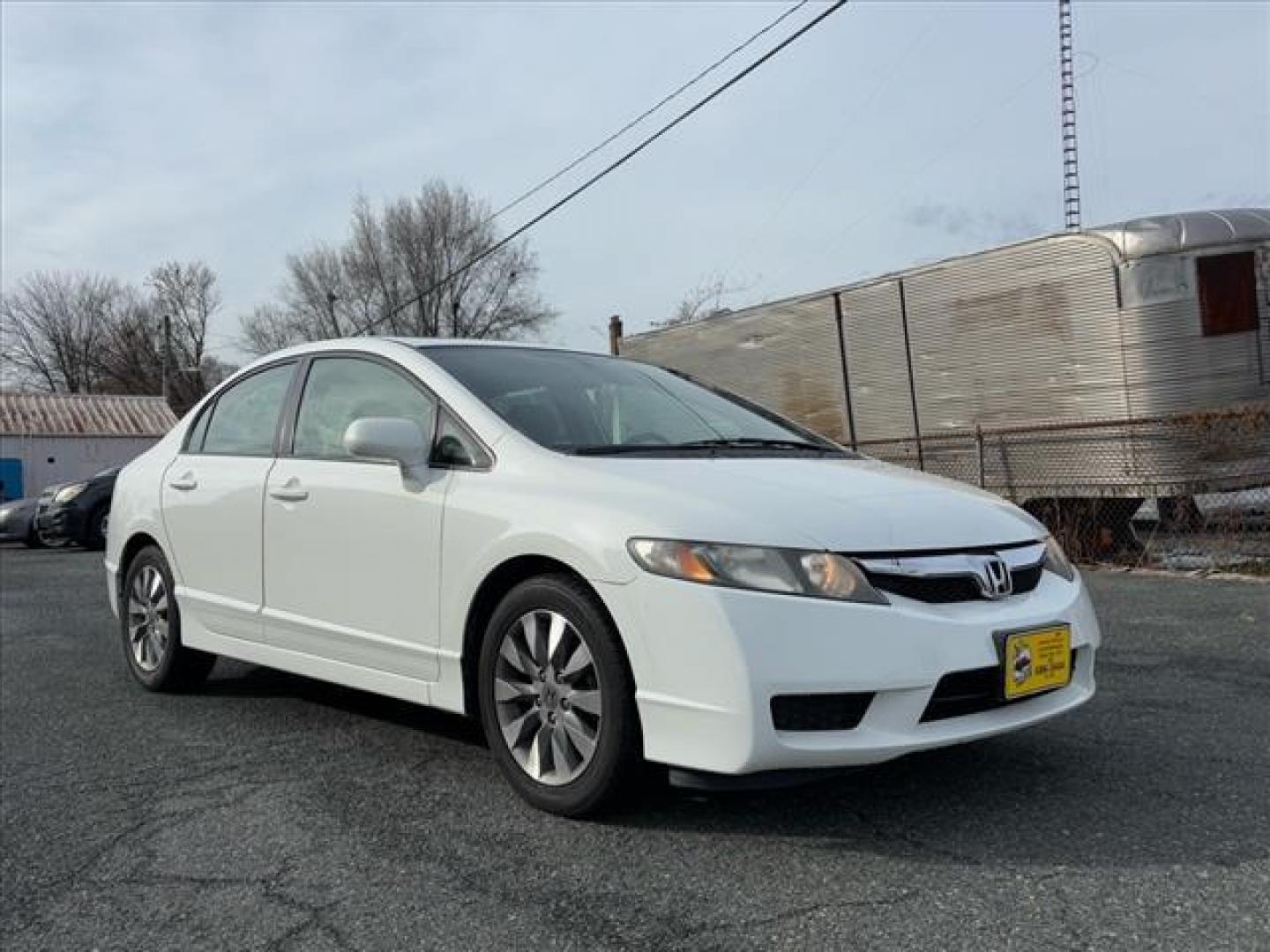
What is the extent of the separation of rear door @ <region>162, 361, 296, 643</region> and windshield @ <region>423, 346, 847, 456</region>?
0.94m

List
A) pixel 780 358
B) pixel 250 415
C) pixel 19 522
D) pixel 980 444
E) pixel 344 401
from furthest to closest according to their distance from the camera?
pixel 19 522 < pixel 780 358 < pixel 980 444 < pixel 250 415 < pixel 344 401

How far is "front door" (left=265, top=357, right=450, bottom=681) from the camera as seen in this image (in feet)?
11.2

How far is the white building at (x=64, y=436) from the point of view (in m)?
32.5

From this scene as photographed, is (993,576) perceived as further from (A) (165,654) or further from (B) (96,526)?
(B) (96,526)

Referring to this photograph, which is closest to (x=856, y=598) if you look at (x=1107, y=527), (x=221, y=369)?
(x=1107, y=527)

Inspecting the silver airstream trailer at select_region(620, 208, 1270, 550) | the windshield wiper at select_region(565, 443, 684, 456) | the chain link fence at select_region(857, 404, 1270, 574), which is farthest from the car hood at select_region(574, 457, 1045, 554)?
the silver airstream trailer at select_region(620, 208, 1270, 550)

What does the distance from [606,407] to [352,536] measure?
39.3 inches

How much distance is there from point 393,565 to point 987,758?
2065 millimetres

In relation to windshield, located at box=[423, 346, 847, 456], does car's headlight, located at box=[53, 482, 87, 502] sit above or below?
below

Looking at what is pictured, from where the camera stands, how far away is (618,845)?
2842 mm

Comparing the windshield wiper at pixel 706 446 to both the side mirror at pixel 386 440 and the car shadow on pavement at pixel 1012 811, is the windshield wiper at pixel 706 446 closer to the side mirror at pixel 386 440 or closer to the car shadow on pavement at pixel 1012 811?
the side mirror at pixel 386 440

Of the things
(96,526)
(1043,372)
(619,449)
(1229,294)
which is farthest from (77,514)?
(1229,294)

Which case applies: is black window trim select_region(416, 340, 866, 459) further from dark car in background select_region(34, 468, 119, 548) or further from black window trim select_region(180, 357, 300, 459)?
dark car in background select_region(34, 468, 119, 548)

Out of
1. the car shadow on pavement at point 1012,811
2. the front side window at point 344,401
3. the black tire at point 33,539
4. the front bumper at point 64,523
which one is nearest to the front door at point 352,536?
the front side window at point 344,401
